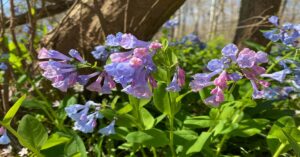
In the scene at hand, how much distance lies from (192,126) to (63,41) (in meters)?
1.19

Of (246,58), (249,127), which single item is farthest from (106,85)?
(249,127)

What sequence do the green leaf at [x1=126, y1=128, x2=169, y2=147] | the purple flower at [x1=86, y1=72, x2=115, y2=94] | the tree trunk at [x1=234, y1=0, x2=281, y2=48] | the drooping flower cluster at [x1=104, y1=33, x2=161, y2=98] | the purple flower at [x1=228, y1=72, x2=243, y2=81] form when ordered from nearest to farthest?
the drooping flower cluster at [x1=104, y1=33, x2=161, y2=98] < the purple flower at [x1=228, y1=72, x2=243, y2=81] < the purple flower at [x1=86, y1=72, x2=115, y2=94] < the green leaf at [x1=126, y1=128, x2=169, y2=147] < the tree trunk at [x1=234, y1=0, x2=281, y2=48]

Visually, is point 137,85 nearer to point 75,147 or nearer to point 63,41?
point 75,147

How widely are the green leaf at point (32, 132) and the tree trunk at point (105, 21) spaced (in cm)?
112

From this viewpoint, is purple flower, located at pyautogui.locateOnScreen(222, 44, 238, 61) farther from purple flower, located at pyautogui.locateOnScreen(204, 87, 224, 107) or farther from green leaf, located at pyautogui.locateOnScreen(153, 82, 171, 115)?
green leaf, located at pyautogui.locateOnScreen(153, 82, 171, 115)

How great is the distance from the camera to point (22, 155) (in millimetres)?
1959

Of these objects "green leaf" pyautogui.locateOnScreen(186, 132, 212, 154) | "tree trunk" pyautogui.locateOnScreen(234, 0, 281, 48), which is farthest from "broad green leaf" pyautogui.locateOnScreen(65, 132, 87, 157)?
"tree trunk" pyautogui.locateOnScreen(234, 0, 281, 48)

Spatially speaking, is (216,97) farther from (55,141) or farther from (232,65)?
(55,141)

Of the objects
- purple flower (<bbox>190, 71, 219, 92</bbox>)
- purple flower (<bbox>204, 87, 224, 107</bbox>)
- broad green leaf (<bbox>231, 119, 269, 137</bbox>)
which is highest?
purple flower (<bbox>190, 71, 219, 92</bbox>)

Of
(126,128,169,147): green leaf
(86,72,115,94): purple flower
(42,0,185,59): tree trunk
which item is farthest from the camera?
(42,0,185,59): tree trunk

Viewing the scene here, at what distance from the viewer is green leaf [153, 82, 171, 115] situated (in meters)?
1.55

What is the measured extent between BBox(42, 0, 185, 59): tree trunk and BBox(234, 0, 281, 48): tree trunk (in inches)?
25.0

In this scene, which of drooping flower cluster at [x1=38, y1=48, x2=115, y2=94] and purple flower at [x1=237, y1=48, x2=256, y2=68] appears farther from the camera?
drooping flower cluster at [x1=38, y1=48, x2=115, y2=94]

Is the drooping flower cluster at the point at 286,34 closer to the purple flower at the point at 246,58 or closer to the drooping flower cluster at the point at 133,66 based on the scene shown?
the purple flower at the point at 246,58
